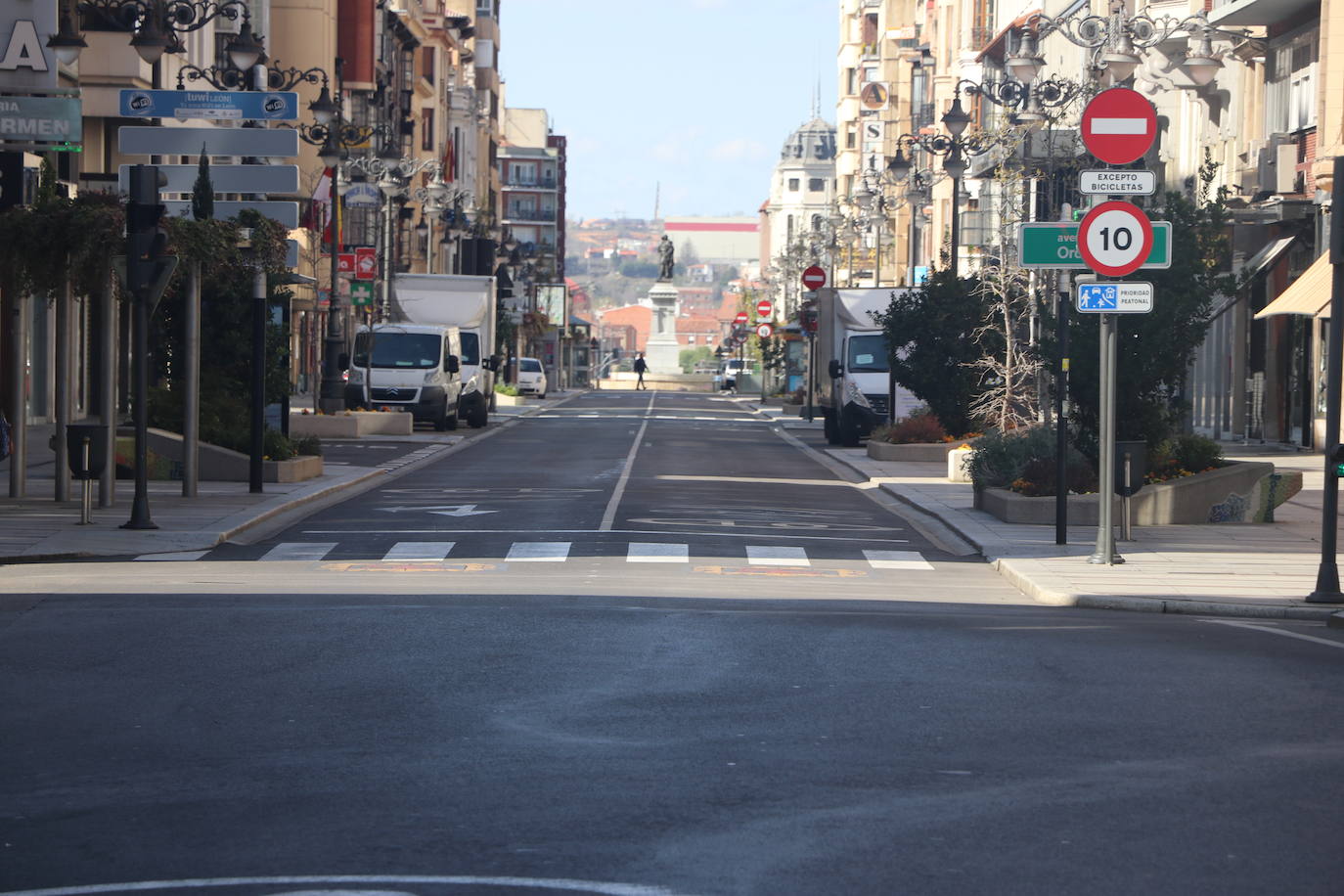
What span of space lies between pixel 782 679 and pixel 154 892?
5.04m

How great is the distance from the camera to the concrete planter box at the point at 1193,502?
74.4 feet

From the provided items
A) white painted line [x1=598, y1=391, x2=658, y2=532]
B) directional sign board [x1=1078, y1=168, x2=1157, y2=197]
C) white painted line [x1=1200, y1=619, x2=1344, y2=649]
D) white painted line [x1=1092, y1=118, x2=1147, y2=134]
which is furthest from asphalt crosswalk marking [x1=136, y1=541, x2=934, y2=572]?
white painted line [x1=1200, y1=619, x2=1344, y2=649]

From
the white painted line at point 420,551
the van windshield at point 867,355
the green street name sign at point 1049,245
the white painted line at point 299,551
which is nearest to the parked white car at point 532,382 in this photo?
the van windshield at point 867,355

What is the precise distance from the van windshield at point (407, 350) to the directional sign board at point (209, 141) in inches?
805

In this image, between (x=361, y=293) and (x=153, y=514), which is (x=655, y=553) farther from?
(x=361, y=293)

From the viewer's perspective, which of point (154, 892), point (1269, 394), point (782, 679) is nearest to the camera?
point (154, 892)

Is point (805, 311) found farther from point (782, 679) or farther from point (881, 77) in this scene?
point (881, 77)

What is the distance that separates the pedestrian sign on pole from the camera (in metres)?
52.7

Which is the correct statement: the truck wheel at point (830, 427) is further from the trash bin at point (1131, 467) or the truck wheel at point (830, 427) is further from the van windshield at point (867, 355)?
Answer: the trash bin at point (1131, 467)

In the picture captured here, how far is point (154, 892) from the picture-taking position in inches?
249

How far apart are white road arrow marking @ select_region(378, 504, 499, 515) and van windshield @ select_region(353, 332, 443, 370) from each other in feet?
77.1

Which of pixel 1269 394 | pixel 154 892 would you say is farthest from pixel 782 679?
pixel 1269 394

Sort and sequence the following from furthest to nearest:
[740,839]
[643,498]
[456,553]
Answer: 1. [643,498]
2. [456,553]
3. [740,839]

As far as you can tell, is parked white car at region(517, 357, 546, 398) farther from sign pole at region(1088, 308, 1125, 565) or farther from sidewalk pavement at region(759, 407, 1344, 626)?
sign pole at region(1088, 308, 1125, 565)
